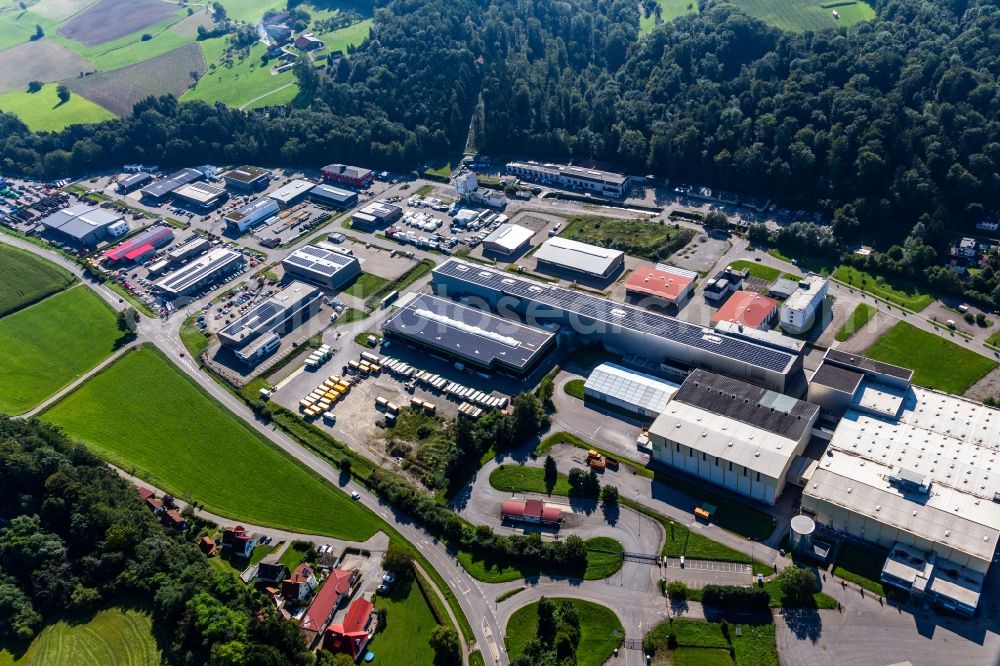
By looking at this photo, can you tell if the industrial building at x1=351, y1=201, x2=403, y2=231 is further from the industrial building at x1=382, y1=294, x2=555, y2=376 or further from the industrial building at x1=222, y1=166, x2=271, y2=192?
the industrial building at x1=382, y1=294, x2=555, y2=376

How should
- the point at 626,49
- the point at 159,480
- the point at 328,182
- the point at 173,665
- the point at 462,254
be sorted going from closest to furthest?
the point at 173,665 < the point at 159,480 < the point at 462,254 < the point at 328,182 < the point at 626,49

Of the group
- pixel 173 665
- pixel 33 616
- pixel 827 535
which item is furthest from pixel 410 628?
pixel 827 535

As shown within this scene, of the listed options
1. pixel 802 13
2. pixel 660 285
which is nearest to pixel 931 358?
pixel 660 285

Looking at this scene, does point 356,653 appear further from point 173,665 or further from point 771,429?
point 771,429

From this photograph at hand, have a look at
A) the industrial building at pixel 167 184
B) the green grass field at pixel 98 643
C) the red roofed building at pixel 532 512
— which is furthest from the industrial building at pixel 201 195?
the red roofed building at pixel 532 512

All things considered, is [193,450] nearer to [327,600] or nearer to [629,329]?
[327,600]

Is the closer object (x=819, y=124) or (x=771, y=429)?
(x=771, y=429)

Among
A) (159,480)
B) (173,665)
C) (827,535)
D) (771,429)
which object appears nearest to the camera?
(173,665)

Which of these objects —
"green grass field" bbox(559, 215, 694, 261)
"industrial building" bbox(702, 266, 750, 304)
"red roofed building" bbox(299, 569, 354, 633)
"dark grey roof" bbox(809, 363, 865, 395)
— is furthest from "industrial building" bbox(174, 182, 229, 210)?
"dark grey roof" bbox(809, 363, 865, 395)
